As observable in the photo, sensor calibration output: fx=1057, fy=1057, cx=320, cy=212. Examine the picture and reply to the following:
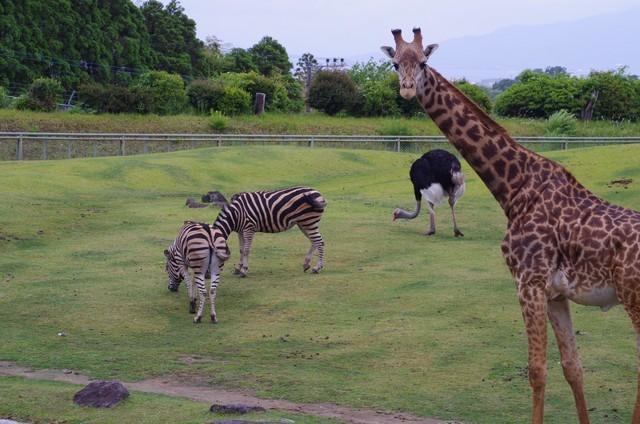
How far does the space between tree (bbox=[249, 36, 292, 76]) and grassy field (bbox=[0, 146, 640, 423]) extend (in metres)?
49.8

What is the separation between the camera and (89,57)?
63719 mm

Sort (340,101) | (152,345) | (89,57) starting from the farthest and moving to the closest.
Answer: (89,57) → (340,101) → (152,345)

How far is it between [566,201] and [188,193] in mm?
22455

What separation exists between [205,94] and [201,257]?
129ft

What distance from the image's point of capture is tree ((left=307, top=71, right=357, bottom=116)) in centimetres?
5762

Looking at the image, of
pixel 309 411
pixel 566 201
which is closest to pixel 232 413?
pixel 309 411

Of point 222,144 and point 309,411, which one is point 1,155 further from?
point 309,411

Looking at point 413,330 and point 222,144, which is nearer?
point 413,330

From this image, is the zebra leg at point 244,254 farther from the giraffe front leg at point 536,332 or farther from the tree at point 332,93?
the tree at point 332,93

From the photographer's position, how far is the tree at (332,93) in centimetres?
5762

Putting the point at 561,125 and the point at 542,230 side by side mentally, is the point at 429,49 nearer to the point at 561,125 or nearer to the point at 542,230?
the point at 542,230

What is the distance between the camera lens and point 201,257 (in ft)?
52.8

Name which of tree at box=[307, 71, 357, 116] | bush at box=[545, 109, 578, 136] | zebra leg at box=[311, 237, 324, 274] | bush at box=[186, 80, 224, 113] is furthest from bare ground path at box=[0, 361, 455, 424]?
tree at box=[307, 71, 357, 116]

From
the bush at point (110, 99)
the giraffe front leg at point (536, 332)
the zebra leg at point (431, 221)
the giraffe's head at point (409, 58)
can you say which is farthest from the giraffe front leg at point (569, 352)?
the bush at point (110, 99)
